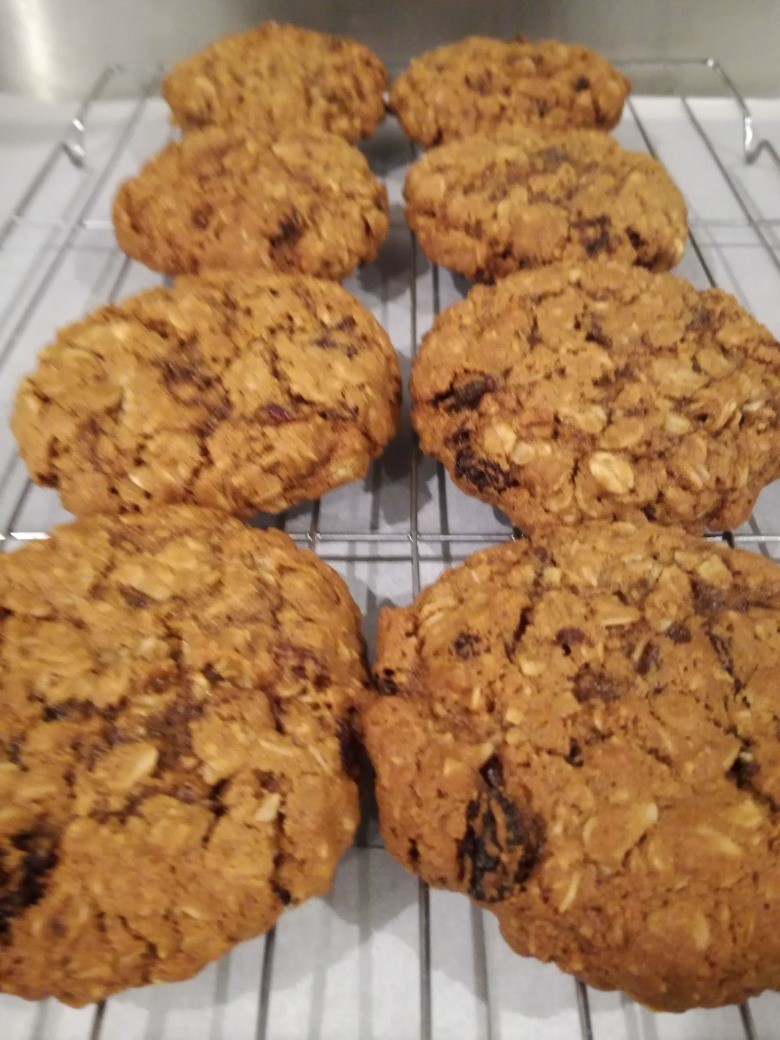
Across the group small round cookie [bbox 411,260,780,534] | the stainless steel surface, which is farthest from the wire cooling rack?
small round cookie [bbox 411,260,780,534]

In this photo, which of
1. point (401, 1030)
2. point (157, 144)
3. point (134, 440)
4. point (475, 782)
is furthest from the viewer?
point (157, 144)

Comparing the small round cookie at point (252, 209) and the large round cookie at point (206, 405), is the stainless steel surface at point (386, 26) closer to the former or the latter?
the small round cookie at point (252, 209)

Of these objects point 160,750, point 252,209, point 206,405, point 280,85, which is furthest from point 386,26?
point 160,750

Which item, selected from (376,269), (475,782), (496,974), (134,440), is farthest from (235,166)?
(496,974)

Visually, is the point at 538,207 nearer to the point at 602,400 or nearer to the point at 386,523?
the point at 602,400

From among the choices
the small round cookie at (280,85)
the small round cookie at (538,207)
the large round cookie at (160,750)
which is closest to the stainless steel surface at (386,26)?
the small round cookie at (280,85)

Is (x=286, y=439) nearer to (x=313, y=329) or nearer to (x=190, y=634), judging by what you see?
(x=313, y=329)

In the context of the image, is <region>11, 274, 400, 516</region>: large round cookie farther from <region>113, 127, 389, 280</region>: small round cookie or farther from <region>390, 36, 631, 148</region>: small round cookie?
<region>390, 36, 631, 148</region>: small round cookie
